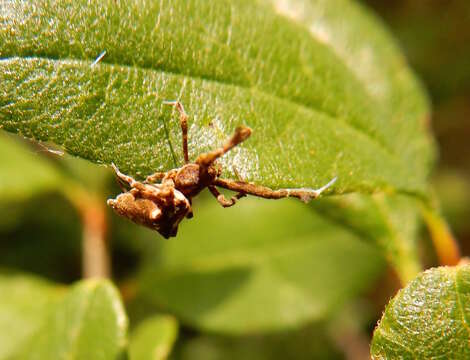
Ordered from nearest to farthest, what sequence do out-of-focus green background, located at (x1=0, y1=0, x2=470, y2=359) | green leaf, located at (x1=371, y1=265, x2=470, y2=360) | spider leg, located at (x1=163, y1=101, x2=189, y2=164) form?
green leaf, located at (x1=371, y1=265, x2=470, y2=360), spider leg, located at (x1=163, y1=101, x2=189, y2=164), out-of-focus green background, located at (x1=0, y1=0, x2=470, y2=359)

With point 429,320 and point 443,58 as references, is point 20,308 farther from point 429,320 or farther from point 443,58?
point 443,58

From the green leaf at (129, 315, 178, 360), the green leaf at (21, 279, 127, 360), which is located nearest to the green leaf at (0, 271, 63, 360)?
the green leaf at (129, 315, 178, 360)

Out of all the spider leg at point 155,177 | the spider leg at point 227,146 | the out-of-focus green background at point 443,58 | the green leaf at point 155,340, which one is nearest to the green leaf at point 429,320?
the spider leg at point 227,146

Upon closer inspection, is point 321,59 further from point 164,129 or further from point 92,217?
point 92,217

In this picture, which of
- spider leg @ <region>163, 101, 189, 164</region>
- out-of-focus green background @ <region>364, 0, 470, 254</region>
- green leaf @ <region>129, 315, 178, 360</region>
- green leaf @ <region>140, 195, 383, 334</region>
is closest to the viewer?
spider leg @ <region>163, 101, 189, 164</region>

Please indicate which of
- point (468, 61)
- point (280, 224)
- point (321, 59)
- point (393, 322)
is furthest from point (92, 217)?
point (468, 61)

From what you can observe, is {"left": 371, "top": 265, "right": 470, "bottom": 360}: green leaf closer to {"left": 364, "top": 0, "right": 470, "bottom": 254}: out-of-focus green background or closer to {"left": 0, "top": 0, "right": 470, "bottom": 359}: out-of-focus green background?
{"left": 0, "top": 0, "right": 470, "bottom": 359}: out-of-focus green background

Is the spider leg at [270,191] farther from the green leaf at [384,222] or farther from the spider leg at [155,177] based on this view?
the green leaf at [384,222]
